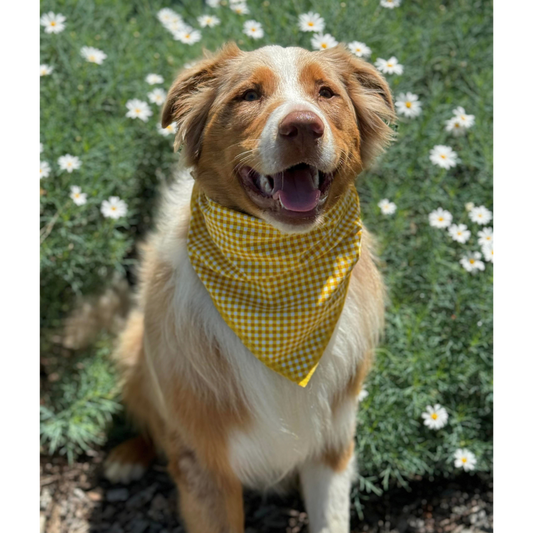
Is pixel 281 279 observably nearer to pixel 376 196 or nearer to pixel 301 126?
pixel 301 126

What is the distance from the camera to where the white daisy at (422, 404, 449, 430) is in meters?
3.29

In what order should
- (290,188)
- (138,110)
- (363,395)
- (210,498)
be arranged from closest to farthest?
(290,188)
(210,498)
(363,395)
(138,110)

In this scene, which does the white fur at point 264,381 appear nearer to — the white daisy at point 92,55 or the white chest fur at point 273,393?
the white chest fur at point 273,393

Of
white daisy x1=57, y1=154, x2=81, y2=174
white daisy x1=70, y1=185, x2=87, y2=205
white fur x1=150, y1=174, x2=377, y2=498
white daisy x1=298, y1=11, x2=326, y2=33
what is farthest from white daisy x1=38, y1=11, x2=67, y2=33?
white fur x1=150, y1=174, x2=377, y2=498

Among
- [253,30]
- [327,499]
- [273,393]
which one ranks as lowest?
[327,499]

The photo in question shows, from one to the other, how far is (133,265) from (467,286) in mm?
2107

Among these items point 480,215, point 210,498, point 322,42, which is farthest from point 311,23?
point 210,498

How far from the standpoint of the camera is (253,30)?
161 inches

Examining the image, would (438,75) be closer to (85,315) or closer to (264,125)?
(264,125)

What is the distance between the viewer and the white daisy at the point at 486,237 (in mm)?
3561

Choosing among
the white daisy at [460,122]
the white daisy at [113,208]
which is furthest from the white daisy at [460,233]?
the white daisy at [113,208]

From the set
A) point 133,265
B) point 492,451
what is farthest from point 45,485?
point 492,451

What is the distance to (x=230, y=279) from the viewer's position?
9.07 feet

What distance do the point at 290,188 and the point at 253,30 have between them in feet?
6.43
